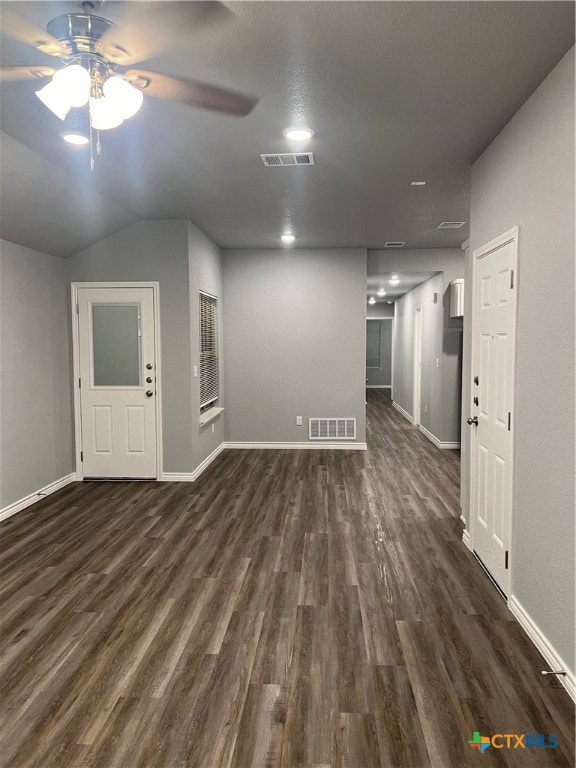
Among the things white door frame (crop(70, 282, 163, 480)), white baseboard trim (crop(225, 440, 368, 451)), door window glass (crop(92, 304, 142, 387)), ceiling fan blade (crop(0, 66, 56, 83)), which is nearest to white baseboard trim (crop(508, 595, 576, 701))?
ceiling fan blade (crop(0, 66, 56, 83))

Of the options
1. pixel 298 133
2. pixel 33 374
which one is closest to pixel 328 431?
pixel 33 374

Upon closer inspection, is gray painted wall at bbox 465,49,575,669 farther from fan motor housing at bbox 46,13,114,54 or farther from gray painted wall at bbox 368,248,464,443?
gray painted wall at bbox 368,248,464,443

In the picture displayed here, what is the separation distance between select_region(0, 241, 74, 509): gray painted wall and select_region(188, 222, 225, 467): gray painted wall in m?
1.29

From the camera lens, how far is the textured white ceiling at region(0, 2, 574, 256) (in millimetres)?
2008

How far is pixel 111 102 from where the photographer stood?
6.56 feet

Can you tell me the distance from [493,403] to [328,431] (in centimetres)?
402

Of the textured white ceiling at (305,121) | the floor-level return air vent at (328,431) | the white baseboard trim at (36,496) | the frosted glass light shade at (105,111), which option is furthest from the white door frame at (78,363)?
the frosted glass light shade at (105,111)

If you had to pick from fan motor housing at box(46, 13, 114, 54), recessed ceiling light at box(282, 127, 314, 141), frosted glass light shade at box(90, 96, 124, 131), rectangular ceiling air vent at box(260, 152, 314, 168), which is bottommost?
frosted glass light shade at box(90, 96, 124, 131)

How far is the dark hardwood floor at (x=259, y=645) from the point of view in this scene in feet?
6.11

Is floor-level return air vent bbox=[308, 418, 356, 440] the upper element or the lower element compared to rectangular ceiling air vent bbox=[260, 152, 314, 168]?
lower

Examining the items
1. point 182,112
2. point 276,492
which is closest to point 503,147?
point 182,112

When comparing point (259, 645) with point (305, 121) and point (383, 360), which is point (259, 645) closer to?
point (305, 121)

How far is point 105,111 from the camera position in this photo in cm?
202

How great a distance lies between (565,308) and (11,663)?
2903mm
